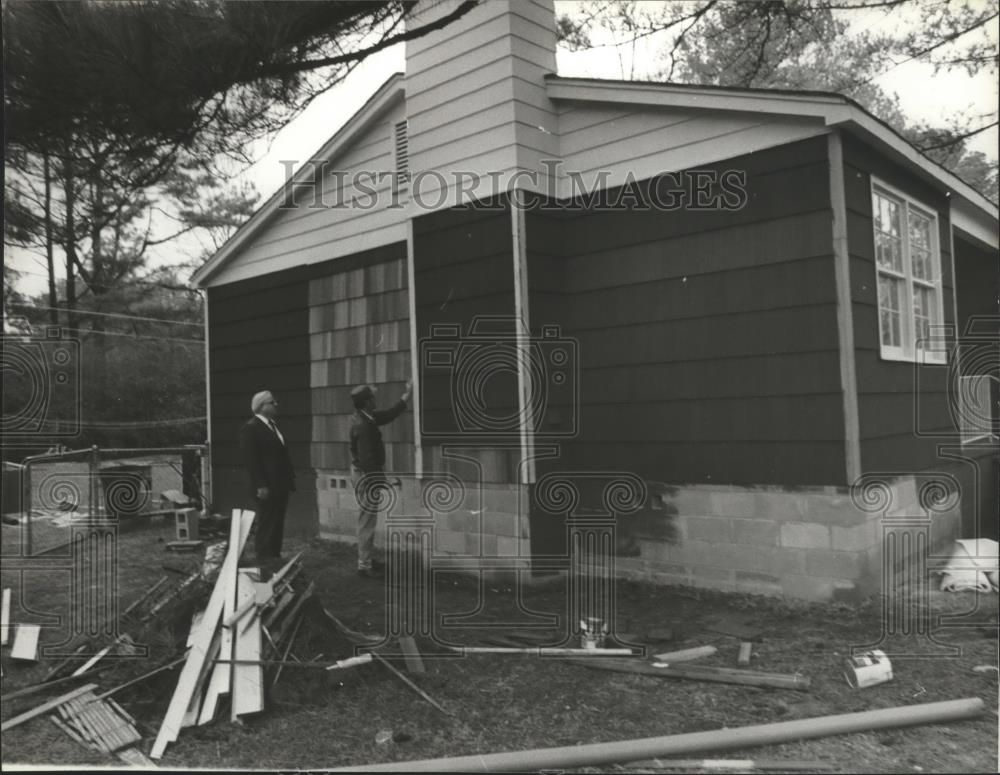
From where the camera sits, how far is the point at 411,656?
4234mm

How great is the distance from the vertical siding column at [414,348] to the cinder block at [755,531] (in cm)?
250

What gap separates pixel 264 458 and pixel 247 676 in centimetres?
167

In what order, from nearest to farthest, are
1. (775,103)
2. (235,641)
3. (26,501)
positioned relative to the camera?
(235,641)
(26,501)
(775,103)

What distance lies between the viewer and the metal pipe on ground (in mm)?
3262

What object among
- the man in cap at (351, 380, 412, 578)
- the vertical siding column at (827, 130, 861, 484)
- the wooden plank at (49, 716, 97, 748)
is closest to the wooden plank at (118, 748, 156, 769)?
the wooden plank at (49, 716, 97, 748)

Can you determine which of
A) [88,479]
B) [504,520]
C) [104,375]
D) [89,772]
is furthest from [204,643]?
[504,520]

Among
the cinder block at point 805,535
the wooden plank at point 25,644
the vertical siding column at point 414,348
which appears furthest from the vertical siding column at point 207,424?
the cinder block at point 805,535

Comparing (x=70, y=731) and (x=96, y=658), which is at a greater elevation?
(x=96, y=658)

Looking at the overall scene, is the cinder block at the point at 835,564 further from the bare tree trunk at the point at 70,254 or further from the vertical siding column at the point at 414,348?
the bare tree trunk at the point at 70,254

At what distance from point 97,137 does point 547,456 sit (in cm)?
365

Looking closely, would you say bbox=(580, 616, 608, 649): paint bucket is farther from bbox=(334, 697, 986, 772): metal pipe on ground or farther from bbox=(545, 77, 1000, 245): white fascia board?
bbox=(545, 77, 1000, 245): white fascia board

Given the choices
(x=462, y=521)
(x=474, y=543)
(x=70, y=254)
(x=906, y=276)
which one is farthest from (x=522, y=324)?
(x=70, y=254)

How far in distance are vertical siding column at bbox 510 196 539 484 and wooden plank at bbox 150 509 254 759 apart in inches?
88.9

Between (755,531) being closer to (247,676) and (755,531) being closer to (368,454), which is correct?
(368,454)
